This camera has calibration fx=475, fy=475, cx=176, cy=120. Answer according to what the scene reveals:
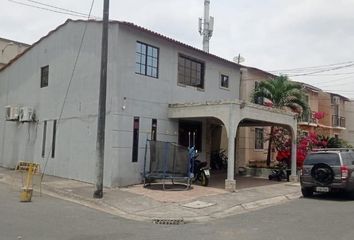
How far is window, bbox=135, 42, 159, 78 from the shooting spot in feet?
60.8

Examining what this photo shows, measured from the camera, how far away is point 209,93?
22859 millimetres

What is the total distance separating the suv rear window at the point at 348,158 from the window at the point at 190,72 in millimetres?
7544


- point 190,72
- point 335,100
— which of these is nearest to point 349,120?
point 335,100

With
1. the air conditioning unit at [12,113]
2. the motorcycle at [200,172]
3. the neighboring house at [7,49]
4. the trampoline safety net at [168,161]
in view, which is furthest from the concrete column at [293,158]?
the neighboring house at [7,49]

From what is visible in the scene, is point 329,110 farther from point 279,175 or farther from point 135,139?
point 135,139

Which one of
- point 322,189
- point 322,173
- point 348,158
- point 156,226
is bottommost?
point 156,226

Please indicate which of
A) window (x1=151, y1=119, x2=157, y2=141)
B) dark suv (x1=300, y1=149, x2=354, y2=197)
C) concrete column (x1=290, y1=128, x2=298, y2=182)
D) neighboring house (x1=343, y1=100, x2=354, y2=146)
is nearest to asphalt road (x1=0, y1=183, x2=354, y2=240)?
dark suv (x1=300, y1=149, x2=354, y2=197)

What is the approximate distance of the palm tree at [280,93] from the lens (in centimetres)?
2559

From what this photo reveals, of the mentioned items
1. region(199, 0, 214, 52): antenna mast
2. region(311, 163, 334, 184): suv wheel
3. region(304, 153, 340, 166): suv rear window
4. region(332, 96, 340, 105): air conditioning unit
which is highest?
region(199, 0, 214, 52): antenna mast

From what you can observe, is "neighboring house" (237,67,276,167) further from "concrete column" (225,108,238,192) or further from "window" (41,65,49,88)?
"window" (41,65,49,88)

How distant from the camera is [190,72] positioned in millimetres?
21609

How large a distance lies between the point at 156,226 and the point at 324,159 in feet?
27.9

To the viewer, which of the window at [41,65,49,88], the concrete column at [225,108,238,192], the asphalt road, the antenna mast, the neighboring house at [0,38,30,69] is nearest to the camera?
the asphalt road

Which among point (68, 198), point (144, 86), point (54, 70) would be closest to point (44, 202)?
point (68, 198)
